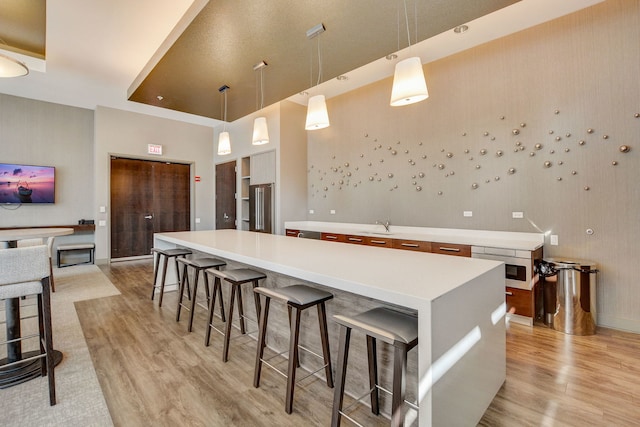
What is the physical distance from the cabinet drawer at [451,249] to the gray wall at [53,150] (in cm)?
709

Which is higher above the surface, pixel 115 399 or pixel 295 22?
pixel 295 22

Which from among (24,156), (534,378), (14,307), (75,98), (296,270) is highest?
(75,98)

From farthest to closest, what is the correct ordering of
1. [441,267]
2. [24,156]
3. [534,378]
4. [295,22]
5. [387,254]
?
[24,156] < [295,22] < [387,254] < [534,378] < [441,267]

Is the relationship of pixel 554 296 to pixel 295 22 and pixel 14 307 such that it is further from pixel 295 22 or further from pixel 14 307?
pixel 14 307

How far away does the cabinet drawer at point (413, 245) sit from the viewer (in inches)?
148

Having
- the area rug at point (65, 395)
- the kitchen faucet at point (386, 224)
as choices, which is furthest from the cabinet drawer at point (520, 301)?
the area rug at point (65, 395)

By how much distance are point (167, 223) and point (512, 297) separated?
280 inches

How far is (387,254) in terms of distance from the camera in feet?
7.64

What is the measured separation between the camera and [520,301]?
3158 millimetres

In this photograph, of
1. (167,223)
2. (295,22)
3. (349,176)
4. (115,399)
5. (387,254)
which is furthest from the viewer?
(167,223)

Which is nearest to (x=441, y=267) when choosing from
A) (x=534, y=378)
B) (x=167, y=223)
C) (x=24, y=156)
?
(x=534, y=378)

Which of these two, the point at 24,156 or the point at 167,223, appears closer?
the point at 24,156

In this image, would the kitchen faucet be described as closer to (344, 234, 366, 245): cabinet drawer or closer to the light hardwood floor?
(344, 234, 366, 245): cabinet drawer

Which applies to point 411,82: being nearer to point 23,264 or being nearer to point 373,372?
point 373,372
